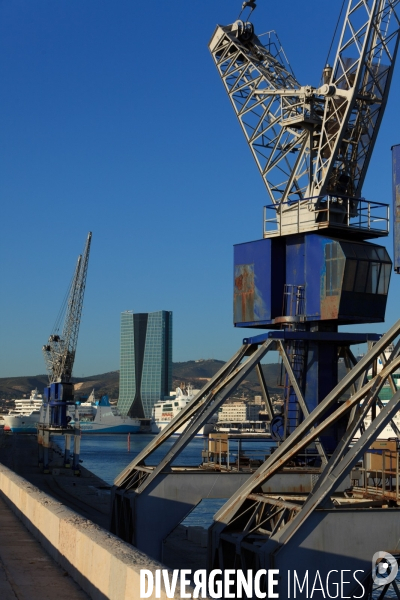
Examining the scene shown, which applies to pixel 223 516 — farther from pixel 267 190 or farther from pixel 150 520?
pixel 267 190

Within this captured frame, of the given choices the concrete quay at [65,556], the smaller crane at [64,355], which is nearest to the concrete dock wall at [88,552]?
the concrete quay at [65,556]

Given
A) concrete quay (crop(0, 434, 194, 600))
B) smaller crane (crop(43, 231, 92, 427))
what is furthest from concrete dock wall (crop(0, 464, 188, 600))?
smaller crane (crop(43, 231, 92, 427))

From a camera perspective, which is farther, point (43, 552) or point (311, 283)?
point (311, 283)

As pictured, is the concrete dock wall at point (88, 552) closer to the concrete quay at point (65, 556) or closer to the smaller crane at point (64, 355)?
the concrete quay at point (65, 556)

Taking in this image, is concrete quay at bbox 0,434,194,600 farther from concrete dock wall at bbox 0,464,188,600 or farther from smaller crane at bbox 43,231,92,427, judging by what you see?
smaller crane at bbox 43,231,92,427

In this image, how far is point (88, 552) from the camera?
1154 cm

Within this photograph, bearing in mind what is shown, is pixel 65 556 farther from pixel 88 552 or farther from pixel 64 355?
pixel 64 355

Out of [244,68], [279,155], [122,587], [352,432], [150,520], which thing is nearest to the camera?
[122,587]

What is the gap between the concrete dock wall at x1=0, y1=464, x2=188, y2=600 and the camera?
380 inches

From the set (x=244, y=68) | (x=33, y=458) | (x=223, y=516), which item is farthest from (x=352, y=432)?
(x=33, y=458)

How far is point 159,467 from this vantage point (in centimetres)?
2598

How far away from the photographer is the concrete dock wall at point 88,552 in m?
9.66

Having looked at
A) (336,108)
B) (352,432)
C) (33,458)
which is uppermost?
(336,108)

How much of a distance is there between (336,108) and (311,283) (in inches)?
270
